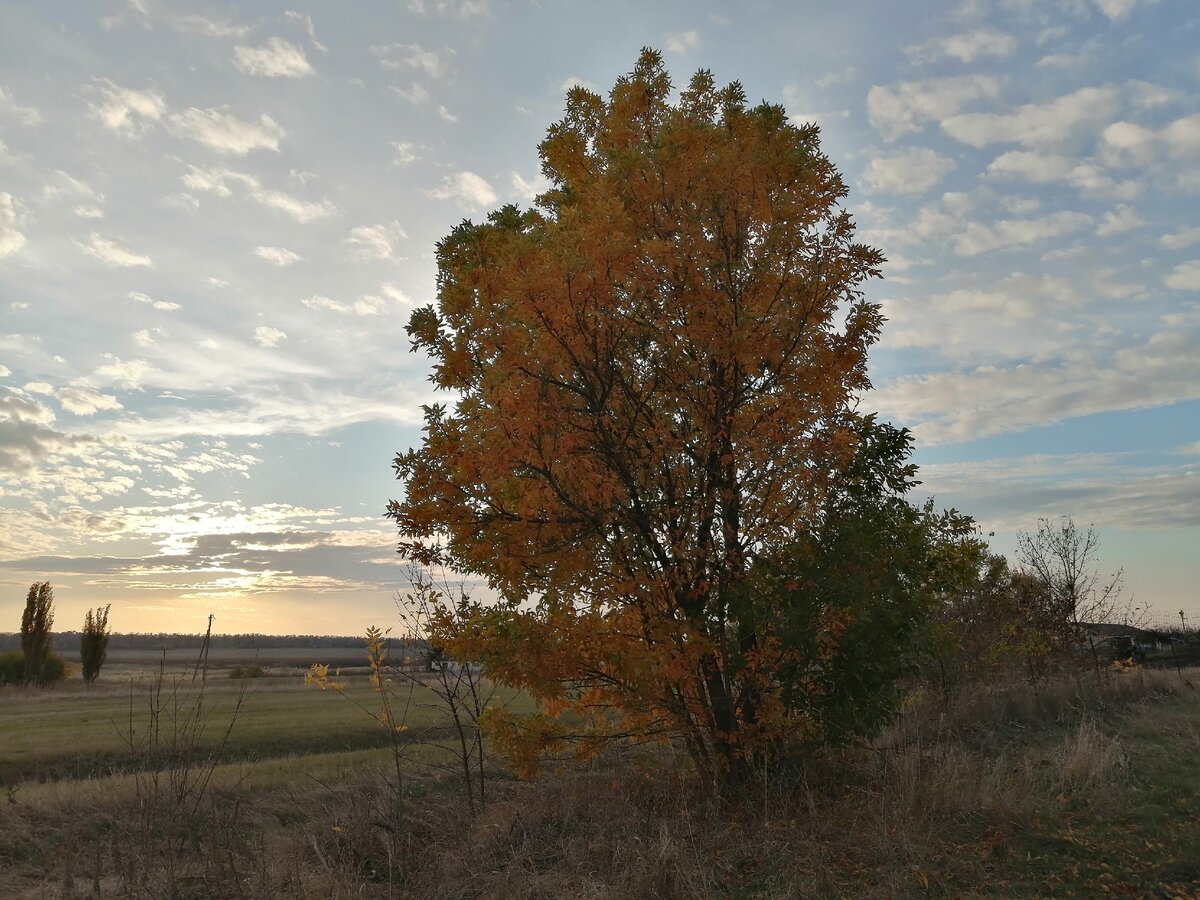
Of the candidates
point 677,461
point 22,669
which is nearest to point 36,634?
point 22,669

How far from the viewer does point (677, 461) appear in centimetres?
856

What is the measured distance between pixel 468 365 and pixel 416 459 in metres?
1.33

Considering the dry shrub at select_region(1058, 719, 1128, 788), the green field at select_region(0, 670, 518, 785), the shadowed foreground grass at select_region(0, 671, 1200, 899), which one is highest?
the dry shrub at select_region(1058, 719, 1128, 788)

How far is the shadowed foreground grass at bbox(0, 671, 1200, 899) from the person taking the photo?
630cm

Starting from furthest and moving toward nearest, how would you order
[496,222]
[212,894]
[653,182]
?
[496,222]
[653,182]
[212,894]

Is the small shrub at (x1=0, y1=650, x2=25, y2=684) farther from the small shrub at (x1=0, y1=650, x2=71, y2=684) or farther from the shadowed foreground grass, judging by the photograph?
the shadowed foreground grass

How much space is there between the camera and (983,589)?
18156 mm

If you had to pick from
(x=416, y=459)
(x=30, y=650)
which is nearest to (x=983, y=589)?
(x=416, y=459)

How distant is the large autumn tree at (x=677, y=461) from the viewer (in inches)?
300

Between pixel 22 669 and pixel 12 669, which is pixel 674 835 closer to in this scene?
pixel 22 669

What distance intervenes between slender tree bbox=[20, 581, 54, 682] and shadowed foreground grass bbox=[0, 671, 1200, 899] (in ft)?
109

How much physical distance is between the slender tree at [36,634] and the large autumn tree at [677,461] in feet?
131

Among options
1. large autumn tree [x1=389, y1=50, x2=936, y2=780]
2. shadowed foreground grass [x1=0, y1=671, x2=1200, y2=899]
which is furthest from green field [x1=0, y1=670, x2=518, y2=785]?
large autumn tree [x1=389, y1=50, x2=936, y2=780]

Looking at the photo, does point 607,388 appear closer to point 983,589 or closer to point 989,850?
point 989,850
